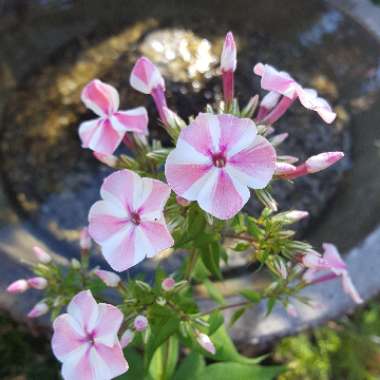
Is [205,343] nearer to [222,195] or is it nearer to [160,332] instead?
[160,332]

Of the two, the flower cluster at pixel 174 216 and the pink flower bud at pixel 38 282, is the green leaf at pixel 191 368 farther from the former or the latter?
the pink flower bud at pixel 38 282

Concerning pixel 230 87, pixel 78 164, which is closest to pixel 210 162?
pixel 230 87

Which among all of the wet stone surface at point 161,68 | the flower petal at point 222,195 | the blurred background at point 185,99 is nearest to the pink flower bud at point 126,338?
the flower petal at point 222,195

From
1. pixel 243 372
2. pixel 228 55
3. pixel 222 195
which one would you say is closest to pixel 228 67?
pixel 228 55

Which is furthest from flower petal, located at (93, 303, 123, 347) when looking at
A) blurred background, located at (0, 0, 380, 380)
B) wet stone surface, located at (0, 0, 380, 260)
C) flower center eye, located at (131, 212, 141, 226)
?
wet stone surface, located at (0, 0, 380, 260)

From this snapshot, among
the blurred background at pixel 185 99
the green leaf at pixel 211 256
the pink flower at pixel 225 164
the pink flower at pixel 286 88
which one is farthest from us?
the blurred background at pixel 185 99

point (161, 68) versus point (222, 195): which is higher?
point (222, 195)
